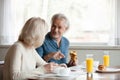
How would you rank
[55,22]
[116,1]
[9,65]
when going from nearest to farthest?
[9,65] → [55,22] → [116,1]

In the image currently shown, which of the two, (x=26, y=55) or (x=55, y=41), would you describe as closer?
(x=26, y=55)

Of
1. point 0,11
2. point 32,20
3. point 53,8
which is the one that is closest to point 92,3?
point 53,8

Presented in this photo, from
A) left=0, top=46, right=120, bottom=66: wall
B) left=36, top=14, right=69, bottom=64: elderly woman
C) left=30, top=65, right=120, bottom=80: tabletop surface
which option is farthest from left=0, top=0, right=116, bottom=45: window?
left=30, top=65, right=120, bottom=80: tabletop surface

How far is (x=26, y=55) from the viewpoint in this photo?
2.18 meters

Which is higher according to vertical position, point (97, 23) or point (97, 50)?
point (97, 23)

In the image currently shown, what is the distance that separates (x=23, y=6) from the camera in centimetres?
375

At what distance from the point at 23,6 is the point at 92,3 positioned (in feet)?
3.01

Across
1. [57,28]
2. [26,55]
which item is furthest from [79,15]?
[26,55]

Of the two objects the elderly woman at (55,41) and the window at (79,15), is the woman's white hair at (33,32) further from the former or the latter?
the window at (79,15)

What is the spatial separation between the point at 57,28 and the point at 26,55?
0.74 metres

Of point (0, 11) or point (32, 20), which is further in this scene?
point (0, 11)

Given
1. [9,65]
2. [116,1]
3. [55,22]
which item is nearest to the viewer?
[9,65]

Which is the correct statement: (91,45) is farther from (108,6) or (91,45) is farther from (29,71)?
(29,71)

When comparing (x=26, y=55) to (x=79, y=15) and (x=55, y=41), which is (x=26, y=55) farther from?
(x=79, y=15)
